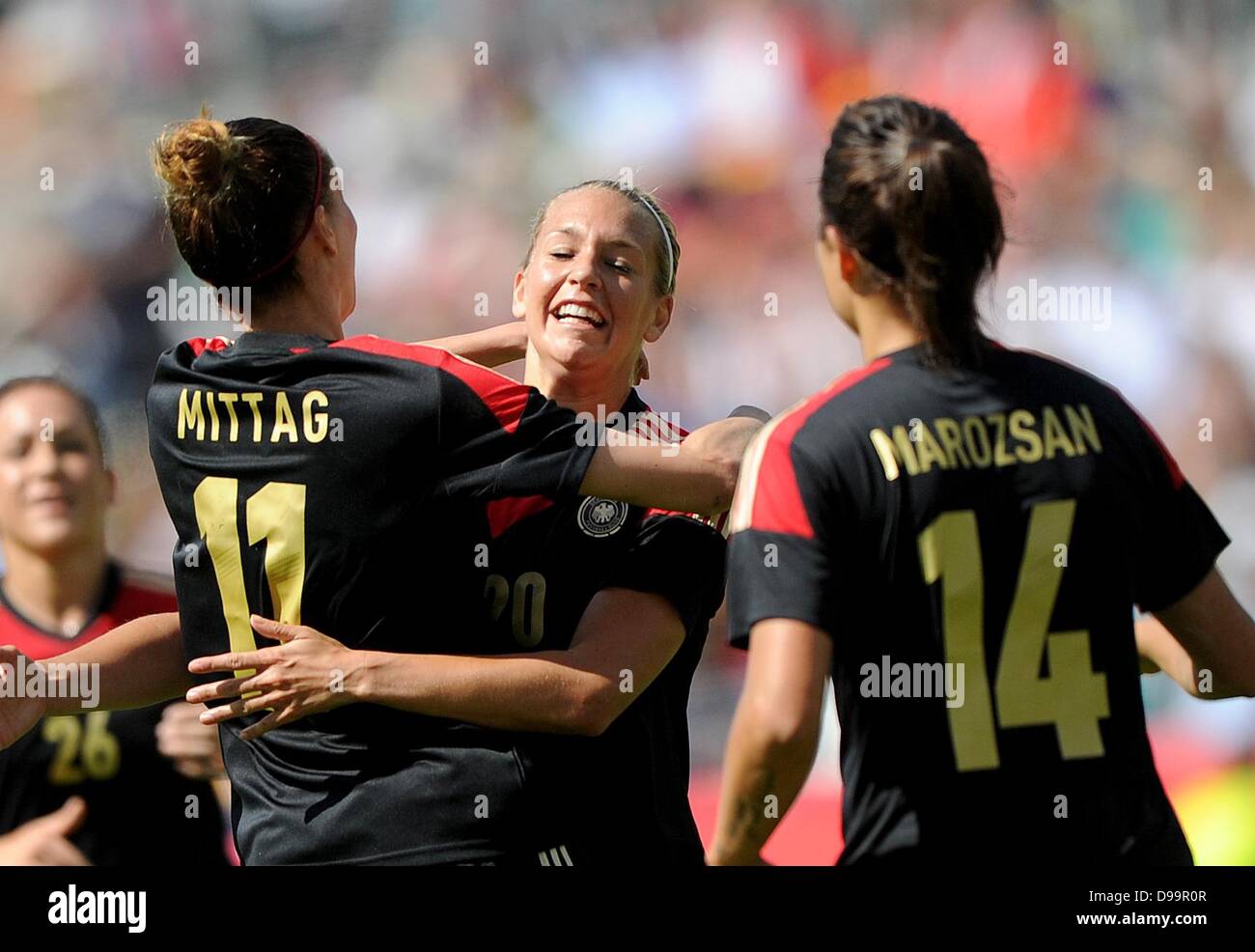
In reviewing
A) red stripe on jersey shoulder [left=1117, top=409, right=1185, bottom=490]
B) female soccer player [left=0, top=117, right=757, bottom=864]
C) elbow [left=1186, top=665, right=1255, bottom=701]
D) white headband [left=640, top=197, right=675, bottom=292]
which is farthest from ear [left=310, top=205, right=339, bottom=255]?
elbow [left=1186, top=665, right=1255, bottom=701]

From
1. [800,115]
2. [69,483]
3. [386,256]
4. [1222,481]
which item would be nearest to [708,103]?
[800,115]

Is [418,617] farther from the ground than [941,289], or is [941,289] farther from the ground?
[941,289]

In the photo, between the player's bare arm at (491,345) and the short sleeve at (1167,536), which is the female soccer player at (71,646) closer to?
the player's bare arm at (491,345)

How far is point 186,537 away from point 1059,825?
5.24ft

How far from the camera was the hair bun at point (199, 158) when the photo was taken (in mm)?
2572

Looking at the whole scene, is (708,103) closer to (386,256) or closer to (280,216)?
(386,256)

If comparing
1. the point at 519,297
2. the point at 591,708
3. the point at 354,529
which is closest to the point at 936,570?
the point at 591,708

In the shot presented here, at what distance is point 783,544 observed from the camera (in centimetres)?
209

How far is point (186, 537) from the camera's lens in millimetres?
2666

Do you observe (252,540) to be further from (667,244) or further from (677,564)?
(667,244)

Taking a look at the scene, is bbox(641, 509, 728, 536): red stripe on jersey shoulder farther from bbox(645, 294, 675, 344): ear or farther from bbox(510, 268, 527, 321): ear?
bbox(510, 268, 527, 321): ear

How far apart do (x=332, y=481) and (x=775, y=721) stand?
3.02 feet

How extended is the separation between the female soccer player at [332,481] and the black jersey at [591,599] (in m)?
0.10

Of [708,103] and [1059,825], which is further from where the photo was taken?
[708,103]
